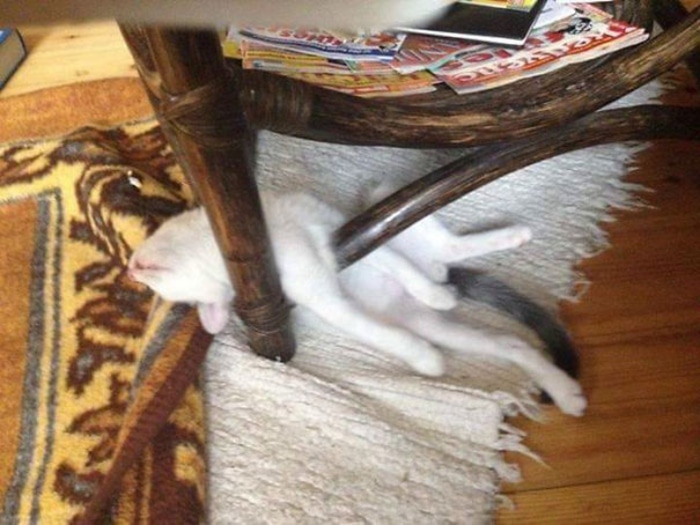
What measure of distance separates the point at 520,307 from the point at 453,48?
0.31 meters

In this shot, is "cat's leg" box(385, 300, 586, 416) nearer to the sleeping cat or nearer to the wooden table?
the sleeping cat

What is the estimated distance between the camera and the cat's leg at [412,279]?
3.06ft

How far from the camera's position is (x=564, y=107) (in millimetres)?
792

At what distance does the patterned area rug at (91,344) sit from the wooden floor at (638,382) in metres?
0.25

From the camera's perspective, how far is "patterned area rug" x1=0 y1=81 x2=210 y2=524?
789mm

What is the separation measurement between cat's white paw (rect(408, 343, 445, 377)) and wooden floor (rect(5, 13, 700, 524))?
0.11m

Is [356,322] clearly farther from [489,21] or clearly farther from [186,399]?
[489,21]

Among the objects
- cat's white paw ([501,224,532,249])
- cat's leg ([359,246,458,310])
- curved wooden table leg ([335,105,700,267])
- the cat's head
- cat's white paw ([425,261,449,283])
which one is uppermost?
curved wooden table leg ([335,105,700,267])

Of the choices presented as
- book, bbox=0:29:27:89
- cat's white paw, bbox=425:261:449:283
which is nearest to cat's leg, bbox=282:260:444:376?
cat's white paw, bbox=425:261:449:283

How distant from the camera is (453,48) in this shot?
89 centimetres

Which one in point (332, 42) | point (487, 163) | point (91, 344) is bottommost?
point (91, 344)

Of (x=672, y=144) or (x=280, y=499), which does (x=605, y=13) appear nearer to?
(x=672, y=144)

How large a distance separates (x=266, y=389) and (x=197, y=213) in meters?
0.21

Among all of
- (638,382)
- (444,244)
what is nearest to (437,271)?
(444,244)
